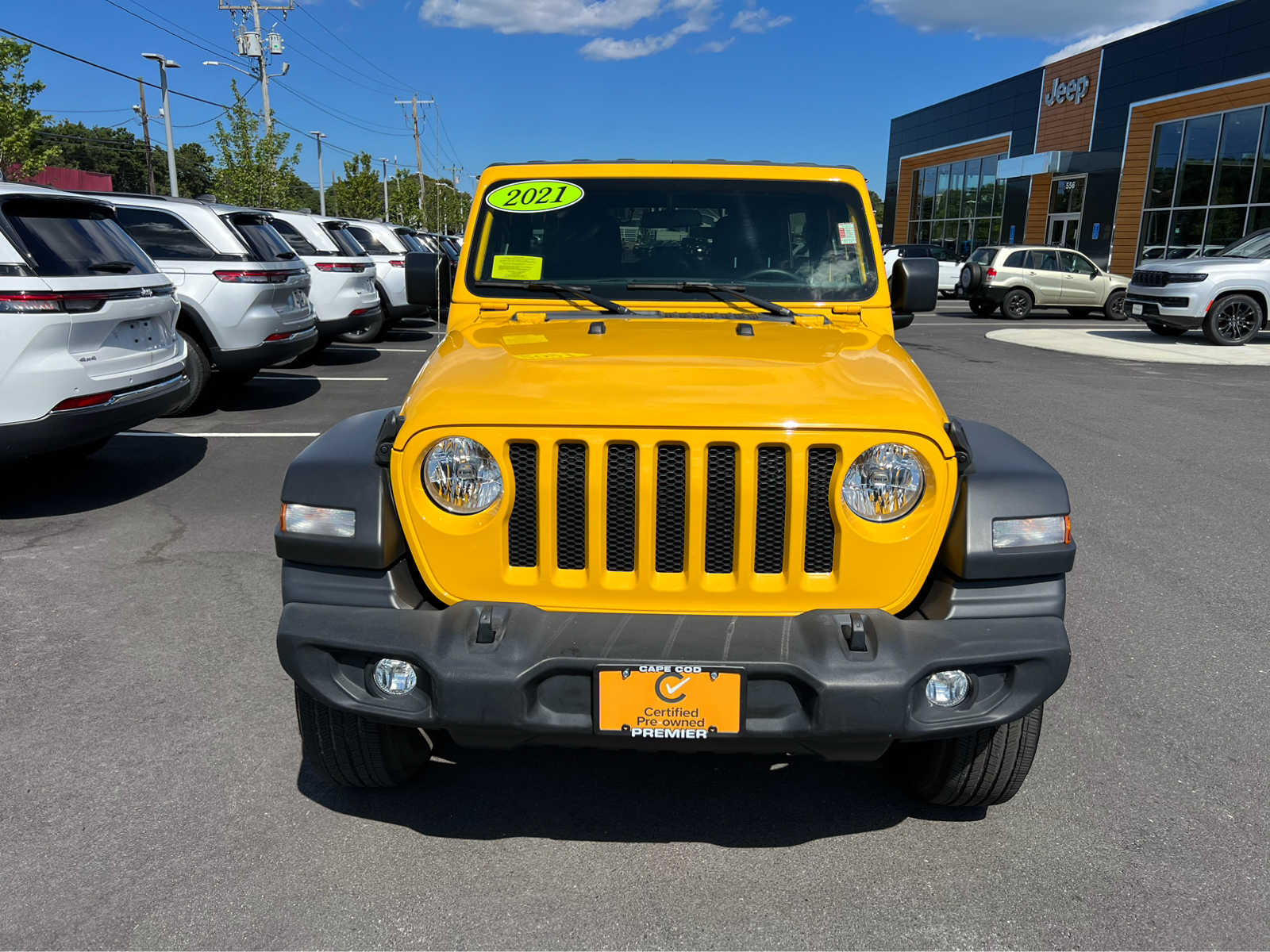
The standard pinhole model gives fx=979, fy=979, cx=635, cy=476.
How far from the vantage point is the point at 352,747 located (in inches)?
110

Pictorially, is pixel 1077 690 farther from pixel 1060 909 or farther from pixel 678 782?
pixel 678 782

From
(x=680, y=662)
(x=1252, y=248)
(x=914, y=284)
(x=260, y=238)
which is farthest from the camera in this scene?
(x=1252, y=248)

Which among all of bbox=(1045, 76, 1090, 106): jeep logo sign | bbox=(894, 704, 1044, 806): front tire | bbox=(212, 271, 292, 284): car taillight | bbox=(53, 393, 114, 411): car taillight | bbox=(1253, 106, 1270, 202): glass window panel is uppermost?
bbox=(1045, 76, 1090, 106): jeep logo sign

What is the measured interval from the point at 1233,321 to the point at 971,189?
2612 centimetres

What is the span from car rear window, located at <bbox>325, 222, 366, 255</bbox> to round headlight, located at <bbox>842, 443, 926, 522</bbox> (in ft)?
37.8

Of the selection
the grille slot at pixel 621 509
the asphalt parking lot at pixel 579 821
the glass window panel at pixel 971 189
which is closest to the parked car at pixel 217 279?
the asphalt parking lot at pixel 579 821

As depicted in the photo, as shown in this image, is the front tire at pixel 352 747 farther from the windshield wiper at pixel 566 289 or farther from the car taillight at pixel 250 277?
the car taillight at pixel 250 277

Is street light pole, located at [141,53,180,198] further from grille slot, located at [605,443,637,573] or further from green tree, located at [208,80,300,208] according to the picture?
grille slot, located at [605,443,637,573]

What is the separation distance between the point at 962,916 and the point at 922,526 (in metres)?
1.01

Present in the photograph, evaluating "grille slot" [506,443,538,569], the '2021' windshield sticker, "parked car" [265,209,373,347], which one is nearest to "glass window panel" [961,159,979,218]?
"parked car" [265,209,373,347]

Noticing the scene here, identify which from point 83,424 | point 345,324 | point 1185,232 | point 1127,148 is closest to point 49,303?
point 83,424

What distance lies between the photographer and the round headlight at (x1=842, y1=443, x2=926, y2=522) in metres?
2.47

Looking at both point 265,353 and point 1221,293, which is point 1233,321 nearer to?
point 1221,293

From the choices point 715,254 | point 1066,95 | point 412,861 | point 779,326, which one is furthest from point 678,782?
point 1066,95
